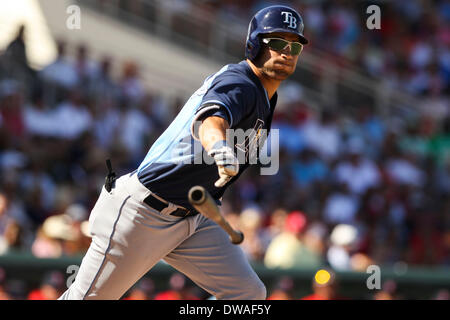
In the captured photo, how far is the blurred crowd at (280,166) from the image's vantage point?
30.4 ft

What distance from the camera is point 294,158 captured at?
11664 mm

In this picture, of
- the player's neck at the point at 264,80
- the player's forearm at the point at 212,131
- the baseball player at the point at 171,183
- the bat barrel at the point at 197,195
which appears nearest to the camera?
the bat barrel at the point at 197,195

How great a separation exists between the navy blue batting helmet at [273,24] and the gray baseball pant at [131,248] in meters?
1.02

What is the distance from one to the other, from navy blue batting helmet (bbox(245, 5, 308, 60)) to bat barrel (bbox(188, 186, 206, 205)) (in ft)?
3.87

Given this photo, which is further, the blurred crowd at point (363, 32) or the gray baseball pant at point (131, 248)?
the blurred crowd at point (363, 32)

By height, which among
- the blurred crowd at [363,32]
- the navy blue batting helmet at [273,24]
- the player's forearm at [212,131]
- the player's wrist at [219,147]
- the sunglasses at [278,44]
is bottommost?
the player's wrist at [219,147]

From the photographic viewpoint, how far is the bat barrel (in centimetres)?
352

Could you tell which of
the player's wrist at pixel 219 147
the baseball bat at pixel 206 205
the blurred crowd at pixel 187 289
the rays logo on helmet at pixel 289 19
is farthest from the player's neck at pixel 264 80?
the blurred crowd at pixel 187 289

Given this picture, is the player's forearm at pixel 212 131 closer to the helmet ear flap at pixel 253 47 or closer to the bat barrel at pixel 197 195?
the bat barrel at pixel 197 195

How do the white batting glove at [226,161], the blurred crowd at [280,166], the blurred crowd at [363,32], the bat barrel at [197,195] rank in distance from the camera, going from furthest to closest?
1. the blurred crowd at [363,32]
2. the blurred crowd at [280,166]
3. the white batting glove at [226,161]
4. the bat barrel at [197,195]

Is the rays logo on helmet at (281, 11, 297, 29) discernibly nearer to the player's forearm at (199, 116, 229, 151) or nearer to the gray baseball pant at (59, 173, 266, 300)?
the player's forearm at (199, 116, 229, 151)
